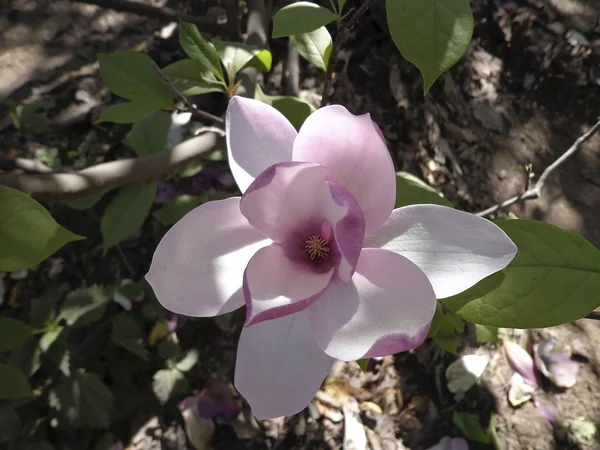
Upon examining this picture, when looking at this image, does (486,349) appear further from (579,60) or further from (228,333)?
(579,60)

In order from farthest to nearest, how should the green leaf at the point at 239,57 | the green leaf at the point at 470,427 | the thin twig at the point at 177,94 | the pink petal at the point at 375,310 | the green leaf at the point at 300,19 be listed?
the green leaf at the point at 470,427, the green leaf at the point at 239,57, the thin twig at the point at 177,94, the green leaf at the point at 300,19, the pink petal at the point at 375,310

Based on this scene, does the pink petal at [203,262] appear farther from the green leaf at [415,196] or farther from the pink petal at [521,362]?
the pink petal at [521,362]

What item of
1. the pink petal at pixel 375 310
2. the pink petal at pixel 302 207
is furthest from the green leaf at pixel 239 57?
the pink petal at pixel 375 310

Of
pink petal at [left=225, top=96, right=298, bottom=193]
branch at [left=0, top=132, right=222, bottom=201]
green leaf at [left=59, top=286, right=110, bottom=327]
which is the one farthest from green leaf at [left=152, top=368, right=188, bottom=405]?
pink petal at [left=225, top=96, right=298, bottom=193]

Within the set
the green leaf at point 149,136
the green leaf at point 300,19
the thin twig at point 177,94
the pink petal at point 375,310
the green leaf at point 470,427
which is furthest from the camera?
the green leaf at point 470,427

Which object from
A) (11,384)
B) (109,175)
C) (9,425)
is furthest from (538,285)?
(9,425)

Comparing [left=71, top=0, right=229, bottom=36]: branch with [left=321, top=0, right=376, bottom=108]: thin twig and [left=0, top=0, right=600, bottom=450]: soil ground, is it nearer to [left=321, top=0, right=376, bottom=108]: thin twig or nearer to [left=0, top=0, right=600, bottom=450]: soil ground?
[left=0, top=0, right=600, bottom=450]: soil ground

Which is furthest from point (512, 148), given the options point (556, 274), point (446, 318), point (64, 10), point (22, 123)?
point (64, 10)
